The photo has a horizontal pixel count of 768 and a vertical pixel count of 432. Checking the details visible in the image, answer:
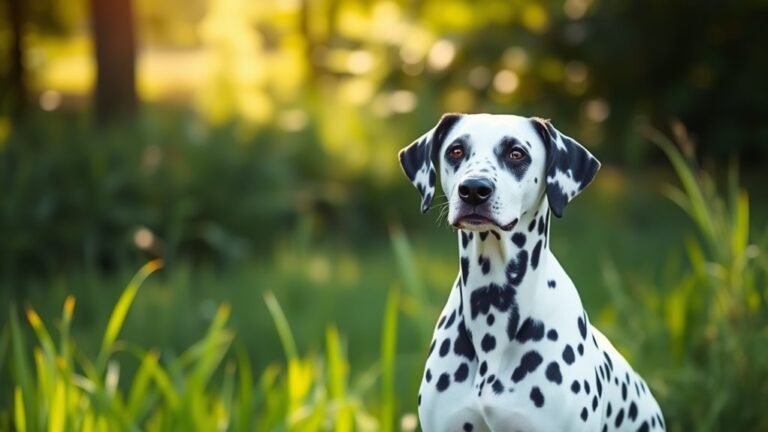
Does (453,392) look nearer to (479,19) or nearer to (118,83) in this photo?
(118,83)

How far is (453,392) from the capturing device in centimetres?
259

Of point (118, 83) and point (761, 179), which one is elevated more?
point (118, 83)

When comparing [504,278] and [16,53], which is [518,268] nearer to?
[504,278]

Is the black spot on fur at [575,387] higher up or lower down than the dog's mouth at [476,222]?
lower down

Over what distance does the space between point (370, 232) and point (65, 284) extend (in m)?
2.79

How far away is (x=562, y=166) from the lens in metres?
2.54

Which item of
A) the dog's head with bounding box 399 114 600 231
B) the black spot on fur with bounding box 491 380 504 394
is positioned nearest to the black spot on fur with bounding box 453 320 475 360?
the black spot on fur with bounding box 491 380 504 394

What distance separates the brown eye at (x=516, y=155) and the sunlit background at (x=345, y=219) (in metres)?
1.17

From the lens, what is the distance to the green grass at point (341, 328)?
12.2 feet

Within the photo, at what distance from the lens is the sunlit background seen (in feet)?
13.6

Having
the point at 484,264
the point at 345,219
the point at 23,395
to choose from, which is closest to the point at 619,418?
the point at 484,264

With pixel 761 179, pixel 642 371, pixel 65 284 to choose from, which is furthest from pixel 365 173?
pixel 642 371

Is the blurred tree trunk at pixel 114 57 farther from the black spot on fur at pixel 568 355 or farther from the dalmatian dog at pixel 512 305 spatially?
the black spot on fur at pixel 568 355

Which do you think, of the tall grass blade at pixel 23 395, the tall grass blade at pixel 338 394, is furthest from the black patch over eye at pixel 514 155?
the tall grass blade at pixel 23 395
